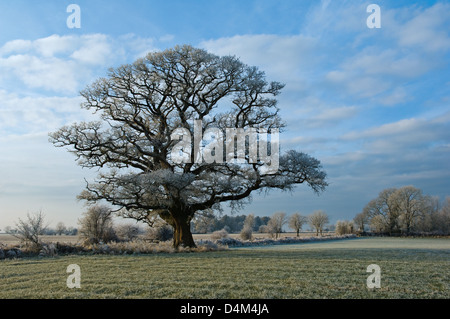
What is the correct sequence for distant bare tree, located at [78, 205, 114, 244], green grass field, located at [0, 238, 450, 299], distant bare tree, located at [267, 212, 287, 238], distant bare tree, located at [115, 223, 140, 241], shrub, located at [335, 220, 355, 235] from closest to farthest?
1. green grass field, located at [0, 238, 450, 299]
2. distant bare tree, located at [78, 205, 114, 244]
3. distant bare tree, located at [115, 223, 140, 241]
4. distant bare tree, located at [267, 212, 287, 238]
5. shrub, located at [335, 220, 355, 235]

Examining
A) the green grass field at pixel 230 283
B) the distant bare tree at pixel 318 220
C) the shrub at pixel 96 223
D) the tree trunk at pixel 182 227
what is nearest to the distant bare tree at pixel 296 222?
the distant bare tree at pixel 318 220

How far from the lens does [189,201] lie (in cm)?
1922

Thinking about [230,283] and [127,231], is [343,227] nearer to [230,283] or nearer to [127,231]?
[127,231]

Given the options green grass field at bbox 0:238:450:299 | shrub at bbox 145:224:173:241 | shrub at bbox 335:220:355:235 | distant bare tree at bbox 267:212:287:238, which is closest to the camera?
green grass field at bbox 0:238:450:299

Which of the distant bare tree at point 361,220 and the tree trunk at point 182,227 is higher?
the tree trunk at point 182,227

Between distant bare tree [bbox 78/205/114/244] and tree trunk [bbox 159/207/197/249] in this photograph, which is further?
distant bare tree [bbox 78/205/114/244]

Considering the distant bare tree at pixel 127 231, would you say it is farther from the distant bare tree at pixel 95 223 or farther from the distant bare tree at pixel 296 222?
the distant bare tree at pixel 296 222

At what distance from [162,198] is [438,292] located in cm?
1388

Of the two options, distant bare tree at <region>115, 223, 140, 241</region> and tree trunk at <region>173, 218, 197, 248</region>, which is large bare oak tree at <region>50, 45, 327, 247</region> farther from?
distant bare tree at <region>115, 223, 140, 241</region>

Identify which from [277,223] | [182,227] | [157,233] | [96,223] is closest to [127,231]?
[157,233]

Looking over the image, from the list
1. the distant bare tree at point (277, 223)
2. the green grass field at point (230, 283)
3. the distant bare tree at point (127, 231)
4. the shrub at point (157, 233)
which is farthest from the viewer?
the distant bare tree at point (277, 223)

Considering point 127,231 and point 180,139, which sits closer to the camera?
point 180,139

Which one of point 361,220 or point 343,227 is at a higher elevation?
point 361,220

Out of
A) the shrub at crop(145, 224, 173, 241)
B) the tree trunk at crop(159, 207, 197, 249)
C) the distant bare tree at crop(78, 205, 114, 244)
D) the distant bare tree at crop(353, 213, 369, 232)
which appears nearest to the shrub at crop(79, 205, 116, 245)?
the distant bare tree at crop(78, 205, 114, 244)
